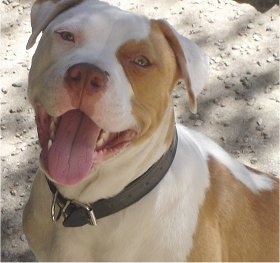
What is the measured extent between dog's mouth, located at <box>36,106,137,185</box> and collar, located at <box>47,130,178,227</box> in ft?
0.59

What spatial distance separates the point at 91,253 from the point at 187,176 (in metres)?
0.50

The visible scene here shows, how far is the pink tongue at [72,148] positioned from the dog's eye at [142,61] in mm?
274

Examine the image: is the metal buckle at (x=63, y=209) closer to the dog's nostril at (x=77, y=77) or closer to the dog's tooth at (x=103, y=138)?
the dog's tooth at (x=103, y=138)

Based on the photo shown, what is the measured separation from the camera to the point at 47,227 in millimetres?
3088

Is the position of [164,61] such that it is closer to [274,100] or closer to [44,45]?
[44,45]

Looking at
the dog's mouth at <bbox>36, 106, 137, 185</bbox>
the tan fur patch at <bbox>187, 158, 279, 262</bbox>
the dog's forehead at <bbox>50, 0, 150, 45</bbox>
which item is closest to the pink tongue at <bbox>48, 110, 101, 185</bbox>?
the dog's mouth at <bbox>36, 106, 137, 185</bbox>

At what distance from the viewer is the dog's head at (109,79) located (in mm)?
2559

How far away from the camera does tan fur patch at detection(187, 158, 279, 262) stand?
2980 millimetres

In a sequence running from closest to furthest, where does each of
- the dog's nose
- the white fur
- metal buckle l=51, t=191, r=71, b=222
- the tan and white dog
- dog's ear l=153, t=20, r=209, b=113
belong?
the dog's nose < the tan and white dog < dog's ear l=153, t=20, r=209, b=113 < metal buckle l=51, t=191, r=71, b=222 < the white fur

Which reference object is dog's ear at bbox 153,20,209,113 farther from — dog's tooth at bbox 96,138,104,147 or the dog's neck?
dog's tooth at bbox 96,138,104,147

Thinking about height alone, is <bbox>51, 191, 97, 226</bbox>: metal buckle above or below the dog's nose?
below

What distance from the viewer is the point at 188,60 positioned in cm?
275

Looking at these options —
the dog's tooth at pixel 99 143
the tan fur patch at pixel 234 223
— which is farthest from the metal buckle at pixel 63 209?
the tan fur patch at pixel 234 223

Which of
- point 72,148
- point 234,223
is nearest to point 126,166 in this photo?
point 72,148
